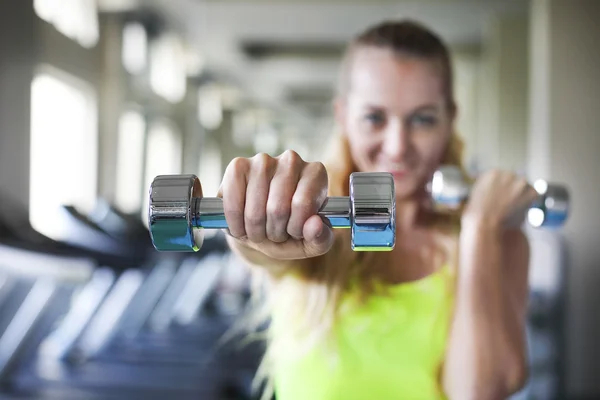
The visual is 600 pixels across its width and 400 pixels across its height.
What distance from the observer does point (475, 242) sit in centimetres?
53

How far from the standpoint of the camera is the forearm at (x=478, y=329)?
54cm

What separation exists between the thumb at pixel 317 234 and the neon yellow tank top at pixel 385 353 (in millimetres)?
234

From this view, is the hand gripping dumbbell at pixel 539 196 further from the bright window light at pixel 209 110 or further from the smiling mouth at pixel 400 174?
Answer: the bright window light at pixel 209 110

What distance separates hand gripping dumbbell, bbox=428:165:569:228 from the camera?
47 centimetres

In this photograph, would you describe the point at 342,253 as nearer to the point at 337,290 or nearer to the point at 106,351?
the point at 337,290

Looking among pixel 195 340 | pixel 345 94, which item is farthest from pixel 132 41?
pixel 345 94

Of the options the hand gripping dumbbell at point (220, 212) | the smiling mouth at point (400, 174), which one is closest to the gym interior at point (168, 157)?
the smiling mouth at point (400, 174)

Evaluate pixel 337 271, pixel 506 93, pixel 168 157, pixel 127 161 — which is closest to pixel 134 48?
pixel 127 161

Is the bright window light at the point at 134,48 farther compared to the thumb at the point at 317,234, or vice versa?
the bright window light at the point at 134,48

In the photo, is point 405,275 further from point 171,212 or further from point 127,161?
point 127,161

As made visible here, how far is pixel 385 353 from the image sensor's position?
0.53m

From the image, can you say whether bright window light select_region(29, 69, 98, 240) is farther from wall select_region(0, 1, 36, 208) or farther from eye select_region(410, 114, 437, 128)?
eye select_region(410, 114, 437, 128)

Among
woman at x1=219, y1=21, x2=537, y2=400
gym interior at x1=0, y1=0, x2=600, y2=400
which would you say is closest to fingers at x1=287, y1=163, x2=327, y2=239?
woman at x1=219, y1=21, x2=537, y2=400

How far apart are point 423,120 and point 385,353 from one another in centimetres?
20
